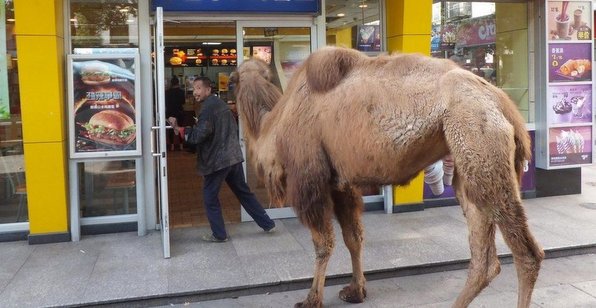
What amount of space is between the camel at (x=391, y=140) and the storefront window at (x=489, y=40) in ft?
14.1

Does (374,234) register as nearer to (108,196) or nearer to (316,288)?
(316,288)

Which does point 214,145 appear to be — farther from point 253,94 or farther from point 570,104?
point 570,104

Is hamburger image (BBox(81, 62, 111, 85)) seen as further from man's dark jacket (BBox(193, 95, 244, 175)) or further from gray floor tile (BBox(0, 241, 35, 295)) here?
gray floor tile (BBox(0, 241, 35, 295))

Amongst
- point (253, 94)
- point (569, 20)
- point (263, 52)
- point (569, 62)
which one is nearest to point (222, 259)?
point (253, 94)

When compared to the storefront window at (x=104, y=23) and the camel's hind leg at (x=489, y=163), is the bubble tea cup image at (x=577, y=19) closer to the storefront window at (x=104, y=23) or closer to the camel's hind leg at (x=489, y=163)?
the camel's hind leg at (x=489, y=163)

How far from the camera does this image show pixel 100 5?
665 centimetres

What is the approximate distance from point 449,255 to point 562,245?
4.15 ft

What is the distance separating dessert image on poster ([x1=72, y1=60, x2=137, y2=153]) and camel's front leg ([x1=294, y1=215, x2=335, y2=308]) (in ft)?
10.0

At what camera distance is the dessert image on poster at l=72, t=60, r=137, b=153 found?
627 centimetres

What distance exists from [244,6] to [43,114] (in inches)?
101

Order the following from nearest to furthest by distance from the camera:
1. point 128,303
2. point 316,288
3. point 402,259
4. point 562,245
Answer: point 316,288
point 128,303
point 402,259
point 562,245

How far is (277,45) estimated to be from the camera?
23.3 feet

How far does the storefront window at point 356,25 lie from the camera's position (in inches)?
291

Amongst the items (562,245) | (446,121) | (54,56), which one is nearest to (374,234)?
(562,245)
